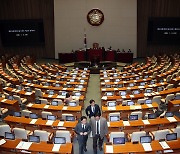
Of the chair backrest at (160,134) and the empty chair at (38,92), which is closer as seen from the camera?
the chair backrest at (160,134)

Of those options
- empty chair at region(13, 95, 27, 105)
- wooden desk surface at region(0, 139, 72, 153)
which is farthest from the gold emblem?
wooden desk surface at region(0, 139, 72, 153)

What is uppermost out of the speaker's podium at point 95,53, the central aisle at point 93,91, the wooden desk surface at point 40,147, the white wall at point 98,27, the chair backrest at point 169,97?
the white wall at point 98,27

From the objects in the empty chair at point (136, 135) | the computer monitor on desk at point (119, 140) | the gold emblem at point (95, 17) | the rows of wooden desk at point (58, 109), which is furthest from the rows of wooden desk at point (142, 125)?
the gold emblem at point (95, 17)

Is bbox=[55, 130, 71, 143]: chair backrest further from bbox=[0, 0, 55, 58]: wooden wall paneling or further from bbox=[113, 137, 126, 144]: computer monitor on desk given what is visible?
bbox=[0, 0, 55, 58]: wooden wall paneling

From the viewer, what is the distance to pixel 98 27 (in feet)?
89.9

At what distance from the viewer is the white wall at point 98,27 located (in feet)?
87.8

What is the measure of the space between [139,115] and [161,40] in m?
19.0

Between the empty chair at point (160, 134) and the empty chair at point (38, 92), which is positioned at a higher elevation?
the empty chair at point (38, 92)

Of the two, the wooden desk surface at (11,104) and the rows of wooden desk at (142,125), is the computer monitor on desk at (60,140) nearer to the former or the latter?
the rows of wooden desk at (142,125)

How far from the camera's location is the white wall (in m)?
26.8

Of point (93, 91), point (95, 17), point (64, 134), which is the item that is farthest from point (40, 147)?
point (95, 17)

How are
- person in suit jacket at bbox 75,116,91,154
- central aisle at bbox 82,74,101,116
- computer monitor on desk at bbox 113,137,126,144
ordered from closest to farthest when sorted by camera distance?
computer monitor on desk at bbox 113,137,126,144 < person in suit jacket at bbox 75,116,91,154 < central aisle at bbox 82,74,101,116

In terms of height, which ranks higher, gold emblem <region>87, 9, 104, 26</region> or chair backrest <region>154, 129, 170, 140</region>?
gold emblem <region>87, 9, 104, 26</region>

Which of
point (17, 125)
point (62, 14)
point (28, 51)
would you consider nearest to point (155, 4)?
point (62, 14)
